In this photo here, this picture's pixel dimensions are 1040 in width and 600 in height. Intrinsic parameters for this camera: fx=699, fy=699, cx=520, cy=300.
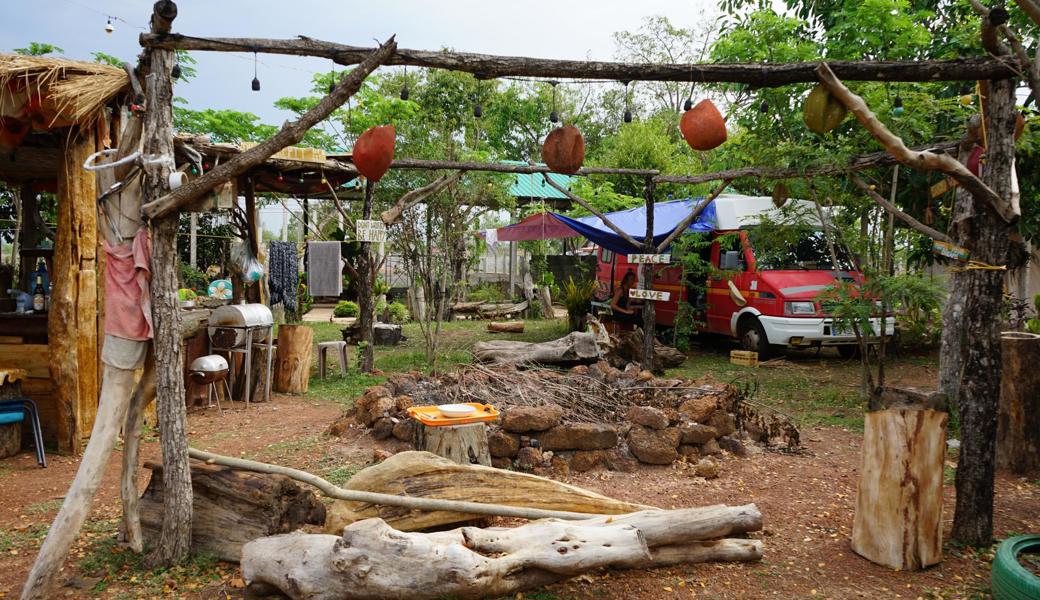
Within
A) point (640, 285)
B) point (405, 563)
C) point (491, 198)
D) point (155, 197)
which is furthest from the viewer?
point (640, 285)

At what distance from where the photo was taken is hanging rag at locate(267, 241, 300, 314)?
10023 millimetres

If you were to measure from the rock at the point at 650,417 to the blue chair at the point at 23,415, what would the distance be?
473cm

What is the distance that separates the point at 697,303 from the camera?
12.1 meters

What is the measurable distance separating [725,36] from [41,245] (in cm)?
1033

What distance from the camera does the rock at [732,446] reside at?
599 centimetres

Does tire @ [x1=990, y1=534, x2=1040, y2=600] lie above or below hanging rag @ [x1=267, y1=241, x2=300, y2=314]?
below

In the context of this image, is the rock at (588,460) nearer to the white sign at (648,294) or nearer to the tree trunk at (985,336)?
the tree trunk at (985,336)

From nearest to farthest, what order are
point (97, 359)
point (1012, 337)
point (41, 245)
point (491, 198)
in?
point (1012, 337) < point (97, 359) < point (41, 245) < point (491, 198)

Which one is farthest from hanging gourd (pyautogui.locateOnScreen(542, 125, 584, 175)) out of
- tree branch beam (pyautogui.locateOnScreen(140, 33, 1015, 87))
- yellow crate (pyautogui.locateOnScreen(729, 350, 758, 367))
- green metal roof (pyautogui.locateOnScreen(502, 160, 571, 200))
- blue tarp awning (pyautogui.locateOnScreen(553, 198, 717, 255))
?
green metal roof (pyautogui.locateOnScreen(502, 160, 571, 200))

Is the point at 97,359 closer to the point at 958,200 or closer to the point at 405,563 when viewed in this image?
the point at 405,563

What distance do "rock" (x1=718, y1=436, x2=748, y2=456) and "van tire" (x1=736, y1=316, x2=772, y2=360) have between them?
463cm

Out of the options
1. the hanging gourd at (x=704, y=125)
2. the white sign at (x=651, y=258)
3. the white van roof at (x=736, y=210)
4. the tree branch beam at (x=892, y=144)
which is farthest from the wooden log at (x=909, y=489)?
the white van roof at (x=736, y=210)

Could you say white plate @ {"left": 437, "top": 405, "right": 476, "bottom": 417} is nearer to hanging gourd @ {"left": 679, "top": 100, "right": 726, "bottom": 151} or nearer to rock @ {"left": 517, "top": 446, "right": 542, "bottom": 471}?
rock @ {"left": 517, "top": 446, "right": 542, "bottom": 471}

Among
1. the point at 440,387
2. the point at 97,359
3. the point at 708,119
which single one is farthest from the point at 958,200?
the point at 97,359
